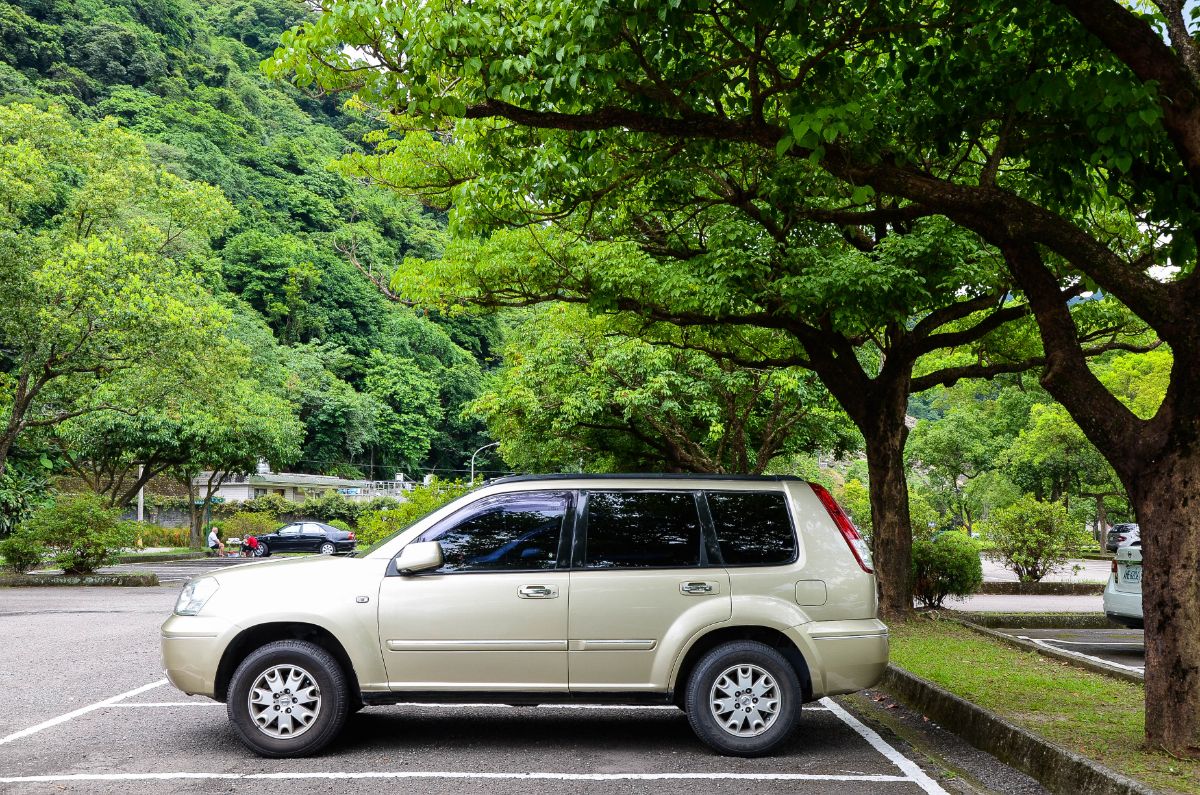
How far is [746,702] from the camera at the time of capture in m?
6.55

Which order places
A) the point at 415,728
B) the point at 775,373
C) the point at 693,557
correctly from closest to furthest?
the point at 693,557 → the point at 415,728 → the point at 775,373

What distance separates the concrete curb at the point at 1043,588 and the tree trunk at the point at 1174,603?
15.4 m

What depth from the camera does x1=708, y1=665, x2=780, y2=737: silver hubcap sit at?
652 cm

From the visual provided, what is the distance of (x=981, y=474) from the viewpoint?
54.8 m

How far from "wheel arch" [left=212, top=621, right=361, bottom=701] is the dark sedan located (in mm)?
36855

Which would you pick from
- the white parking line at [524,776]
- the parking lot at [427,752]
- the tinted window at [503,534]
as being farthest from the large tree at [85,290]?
the white parking line at [524,776]

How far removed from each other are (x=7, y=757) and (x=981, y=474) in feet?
179

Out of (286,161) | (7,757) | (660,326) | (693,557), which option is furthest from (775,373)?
(286,161)

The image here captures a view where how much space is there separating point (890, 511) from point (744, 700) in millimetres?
7348

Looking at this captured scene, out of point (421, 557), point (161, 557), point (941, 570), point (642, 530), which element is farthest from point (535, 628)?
point (161, 557)

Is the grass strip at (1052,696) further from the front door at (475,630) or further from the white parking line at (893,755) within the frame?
the front door at (475,630)

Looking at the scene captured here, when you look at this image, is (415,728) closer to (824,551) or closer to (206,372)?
(824,551)

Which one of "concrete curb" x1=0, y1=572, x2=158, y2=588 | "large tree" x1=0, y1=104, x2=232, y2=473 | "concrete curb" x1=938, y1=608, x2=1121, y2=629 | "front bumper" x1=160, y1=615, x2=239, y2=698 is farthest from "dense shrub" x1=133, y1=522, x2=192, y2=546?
"front bumper" x1=160, y1=615, x2=239, y2=698

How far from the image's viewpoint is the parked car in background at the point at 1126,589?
37.1 ft
